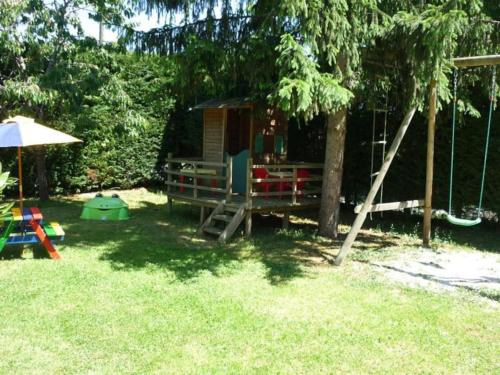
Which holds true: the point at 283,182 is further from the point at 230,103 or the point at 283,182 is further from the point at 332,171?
the point at 230,103

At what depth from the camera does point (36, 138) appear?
25.8 feet

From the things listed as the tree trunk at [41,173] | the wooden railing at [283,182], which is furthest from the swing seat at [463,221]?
the tree trunk at [41,173]

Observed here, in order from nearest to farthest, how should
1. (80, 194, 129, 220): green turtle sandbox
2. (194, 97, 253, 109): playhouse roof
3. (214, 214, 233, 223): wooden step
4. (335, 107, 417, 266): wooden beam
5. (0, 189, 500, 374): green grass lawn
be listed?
(0, 189, 500, 374): green grass lawn
(335, 107, 417, 266): wooden beam
(214, 214, 233, 223): wooden step
(194, 97, 253, 109): playhouse roof
(80, 194, 129, 220): green turtle sandbox

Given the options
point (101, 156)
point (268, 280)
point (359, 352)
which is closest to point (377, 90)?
point (268, 280)

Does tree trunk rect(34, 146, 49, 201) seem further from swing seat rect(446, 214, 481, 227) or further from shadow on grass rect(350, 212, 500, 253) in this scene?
swing seat rect(446, 214, 481, 227)

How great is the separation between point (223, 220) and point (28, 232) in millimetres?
3302

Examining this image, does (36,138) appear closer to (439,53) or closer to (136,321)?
(136,321)

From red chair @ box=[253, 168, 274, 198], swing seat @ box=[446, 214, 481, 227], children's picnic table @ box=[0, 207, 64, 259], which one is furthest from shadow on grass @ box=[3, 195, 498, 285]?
swing seat @ box=[446, 214, 481, 227]

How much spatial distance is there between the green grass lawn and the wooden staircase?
71 cm

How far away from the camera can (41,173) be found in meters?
12.3

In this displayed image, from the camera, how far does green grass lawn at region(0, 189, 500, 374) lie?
3.95 m

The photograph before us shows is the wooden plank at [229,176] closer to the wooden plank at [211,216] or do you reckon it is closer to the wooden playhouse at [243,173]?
the wooden playhouse at [243,173]

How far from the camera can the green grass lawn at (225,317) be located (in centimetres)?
395

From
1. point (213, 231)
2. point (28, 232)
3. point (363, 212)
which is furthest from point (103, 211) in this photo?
point (363, 212)
